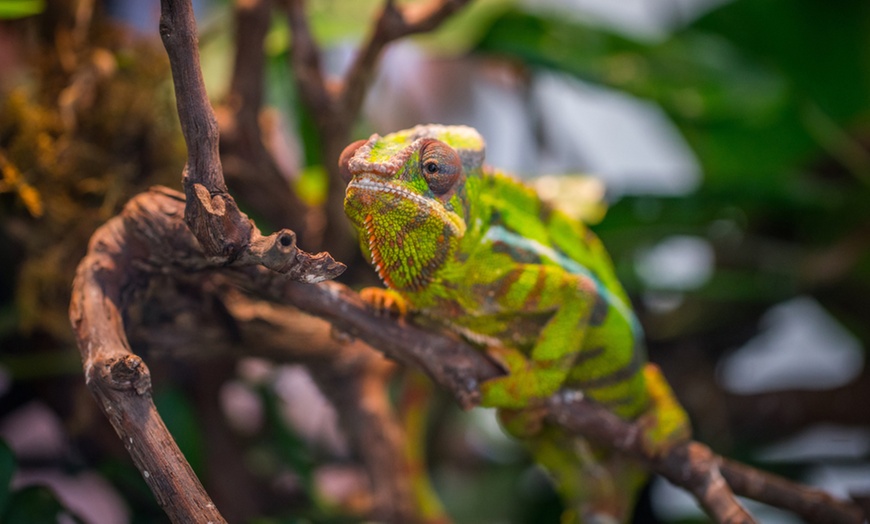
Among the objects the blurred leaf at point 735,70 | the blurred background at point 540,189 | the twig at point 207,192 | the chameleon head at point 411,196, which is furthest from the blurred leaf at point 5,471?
the blurred leaf at point 735,70

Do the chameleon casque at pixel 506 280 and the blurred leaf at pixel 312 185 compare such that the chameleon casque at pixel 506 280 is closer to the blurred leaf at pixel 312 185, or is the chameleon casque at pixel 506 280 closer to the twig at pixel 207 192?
the twig at pixel 207 192

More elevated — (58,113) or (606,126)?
(58,113)

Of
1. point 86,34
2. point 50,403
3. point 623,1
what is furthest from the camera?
point 623,1

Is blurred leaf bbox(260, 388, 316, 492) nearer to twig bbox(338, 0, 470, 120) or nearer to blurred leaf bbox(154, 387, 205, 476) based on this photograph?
blurred leaf bbox(154, 387, 205, 476)

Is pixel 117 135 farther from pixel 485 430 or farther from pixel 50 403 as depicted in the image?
pixel 485 430

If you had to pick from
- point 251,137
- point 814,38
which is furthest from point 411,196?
point 814,38

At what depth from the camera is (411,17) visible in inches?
59.7

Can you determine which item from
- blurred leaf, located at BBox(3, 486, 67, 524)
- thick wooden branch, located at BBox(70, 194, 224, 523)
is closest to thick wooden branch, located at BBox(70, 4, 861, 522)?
thick wooden branch, located at BBox(70, 194, 224, 523)

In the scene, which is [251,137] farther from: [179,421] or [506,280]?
[506,280]

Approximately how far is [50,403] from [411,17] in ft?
4.69

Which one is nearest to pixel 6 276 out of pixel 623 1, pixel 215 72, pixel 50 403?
pixel 50 403

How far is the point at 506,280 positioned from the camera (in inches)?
51.1

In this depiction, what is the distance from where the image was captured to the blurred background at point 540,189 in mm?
1642

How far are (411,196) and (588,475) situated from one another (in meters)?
0.95
